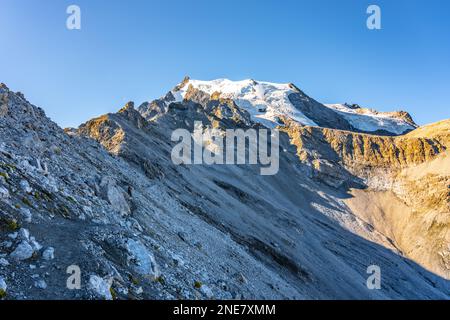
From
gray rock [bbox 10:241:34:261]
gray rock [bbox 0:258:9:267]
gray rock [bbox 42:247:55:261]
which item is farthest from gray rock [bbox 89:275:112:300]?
gray rock [bbox 0:258:9:267]

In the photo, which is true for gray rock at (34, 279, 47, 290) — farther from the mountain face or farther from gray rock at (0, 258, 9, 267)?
gray rock at (0, 258, 9, 267)

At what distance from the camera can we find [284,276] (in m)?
45.0

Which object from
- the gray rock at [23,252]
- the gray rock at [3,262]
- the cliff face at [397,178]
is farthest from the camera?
the cliff face at [397,178]

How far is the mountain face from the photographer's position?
1441 centimetres

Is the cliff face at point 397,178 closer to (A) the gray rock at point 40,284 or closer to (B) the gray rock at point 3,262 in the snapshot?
(A) the gray rock at point 40,284

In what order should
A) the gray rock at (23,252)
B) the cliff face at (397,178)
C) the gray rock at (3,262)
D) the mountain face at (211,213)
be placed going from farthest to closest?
the cliff face at (397,178) < the mountain face at (211,213) < the gray rock at (23,252) < the gray rock at (3,262)

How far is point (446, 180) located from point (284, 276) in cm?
8403

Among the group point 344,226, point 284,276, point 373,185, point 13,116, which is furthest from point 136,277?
point 373,185

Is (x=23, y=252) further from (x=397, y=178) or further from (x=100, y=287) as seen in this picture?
(x=397, y=178)

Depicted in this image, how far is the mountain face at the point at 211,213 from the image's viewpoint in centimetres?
1441

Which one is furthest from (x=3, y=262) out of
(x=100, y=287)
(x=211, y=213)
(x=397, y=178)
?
(x=397, y=178)

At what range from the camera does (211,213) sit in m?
49.9

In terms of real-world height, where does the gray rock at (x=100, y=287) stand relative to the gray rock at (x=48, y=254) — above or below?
below

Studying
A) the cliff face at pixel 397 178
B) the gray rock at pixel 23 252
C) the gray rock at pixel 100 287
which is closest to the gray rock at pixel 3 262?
the gray rock at pixel 23 252
